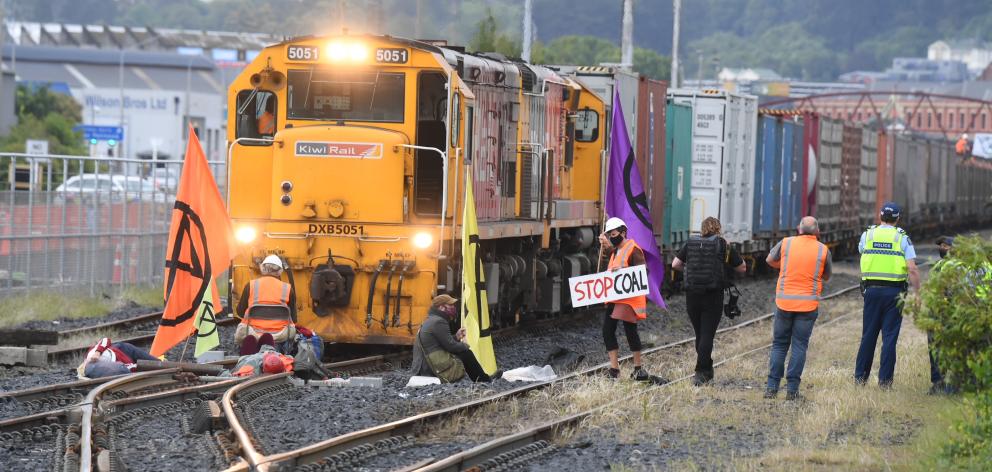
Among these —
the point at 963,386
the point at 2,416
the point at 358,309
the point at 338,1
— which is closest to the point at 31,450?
the point at 2,416

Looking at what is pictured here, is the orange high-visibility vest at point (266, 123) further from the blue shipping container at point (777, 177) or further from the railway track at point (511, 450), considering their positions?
the blue shipping container at point (777, 177)

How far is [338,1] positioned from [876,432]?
805 inches

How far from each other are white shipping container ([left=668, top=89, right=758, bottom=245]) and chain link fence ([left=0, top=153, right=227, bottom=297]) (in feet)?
32.5

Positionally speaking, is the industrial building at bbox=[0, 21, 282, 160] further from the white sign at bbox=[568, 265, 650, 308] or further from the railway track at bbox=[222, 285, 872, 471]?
the railway track at bbox=[222, 285, 872, 471]

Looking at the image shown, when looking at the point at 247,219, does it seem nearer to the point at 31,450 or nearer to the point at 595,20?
the point at 31,450

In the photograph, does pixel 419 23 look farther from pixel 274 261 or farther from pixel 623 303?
pixel 623 303

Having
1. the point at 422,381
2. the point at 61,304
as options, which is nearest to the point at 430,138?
the point at 422,381

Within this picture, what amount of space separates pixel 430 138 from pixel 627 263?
2841mm

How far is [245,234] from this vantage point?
16609 millimetres

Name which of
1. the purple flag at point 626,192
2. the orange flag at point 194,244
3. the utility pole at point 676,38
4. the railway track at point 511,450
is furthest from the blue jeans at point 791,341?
the utility pole at point 676,38

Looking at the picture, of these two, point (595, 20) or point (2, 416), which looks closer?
point (2, 416)

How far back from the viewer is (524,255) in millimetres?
20516

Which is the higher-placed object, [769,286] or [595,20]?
[595,20]

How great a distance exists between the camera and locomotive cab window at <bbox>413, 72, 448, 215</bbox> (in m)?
16.5
